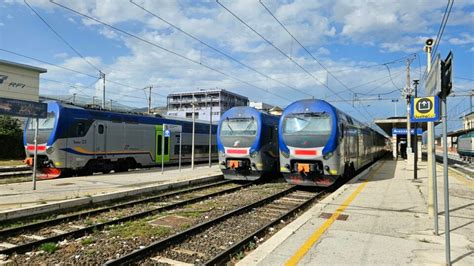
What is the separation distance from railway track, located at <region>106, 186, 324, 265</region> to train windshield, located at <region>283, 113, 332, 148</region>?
2885mm

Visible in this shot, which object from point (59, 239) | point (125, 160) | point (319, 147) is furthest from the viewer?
point (125, 160)

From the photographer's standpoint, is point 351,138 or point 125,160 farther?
point 125,160

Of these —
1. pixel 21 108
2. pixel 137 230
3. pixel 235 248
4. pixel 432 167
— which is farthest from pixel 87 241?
pixel 21 108

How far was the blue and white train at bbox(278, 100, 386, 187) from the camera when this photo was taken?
12.4 meters

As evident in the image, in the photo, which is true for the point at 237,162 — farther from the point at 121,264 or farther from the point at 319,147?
the point at 121,264

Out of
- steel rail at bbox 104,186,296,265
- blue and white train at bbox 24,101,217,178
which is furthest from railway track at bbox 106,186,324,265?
blue and white train at bbox 24,101,217,178

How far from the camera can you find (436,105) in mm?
6254

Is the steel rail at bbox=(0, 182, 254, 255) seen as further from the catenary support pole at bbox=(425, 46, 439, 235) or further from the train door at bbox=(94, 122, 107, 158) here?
the train door at bbox=(94, 122, 107, 158)

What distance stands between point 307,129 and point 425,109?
21.5ft

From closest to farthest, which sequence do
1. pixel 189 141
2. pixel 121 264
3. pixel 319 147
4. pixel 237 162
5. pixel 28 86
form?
pixel 121 264, pixel 319 147, pixel 237 162, pixel 189 141, pixel 28 86

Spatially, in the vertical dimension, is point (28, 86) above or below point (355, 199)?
above

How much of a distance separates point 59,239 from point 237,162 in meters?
8.63

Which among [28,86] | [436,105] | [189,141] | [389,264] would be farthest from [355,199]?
[28,86]

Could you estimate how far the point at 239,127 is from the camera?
1499 cm
